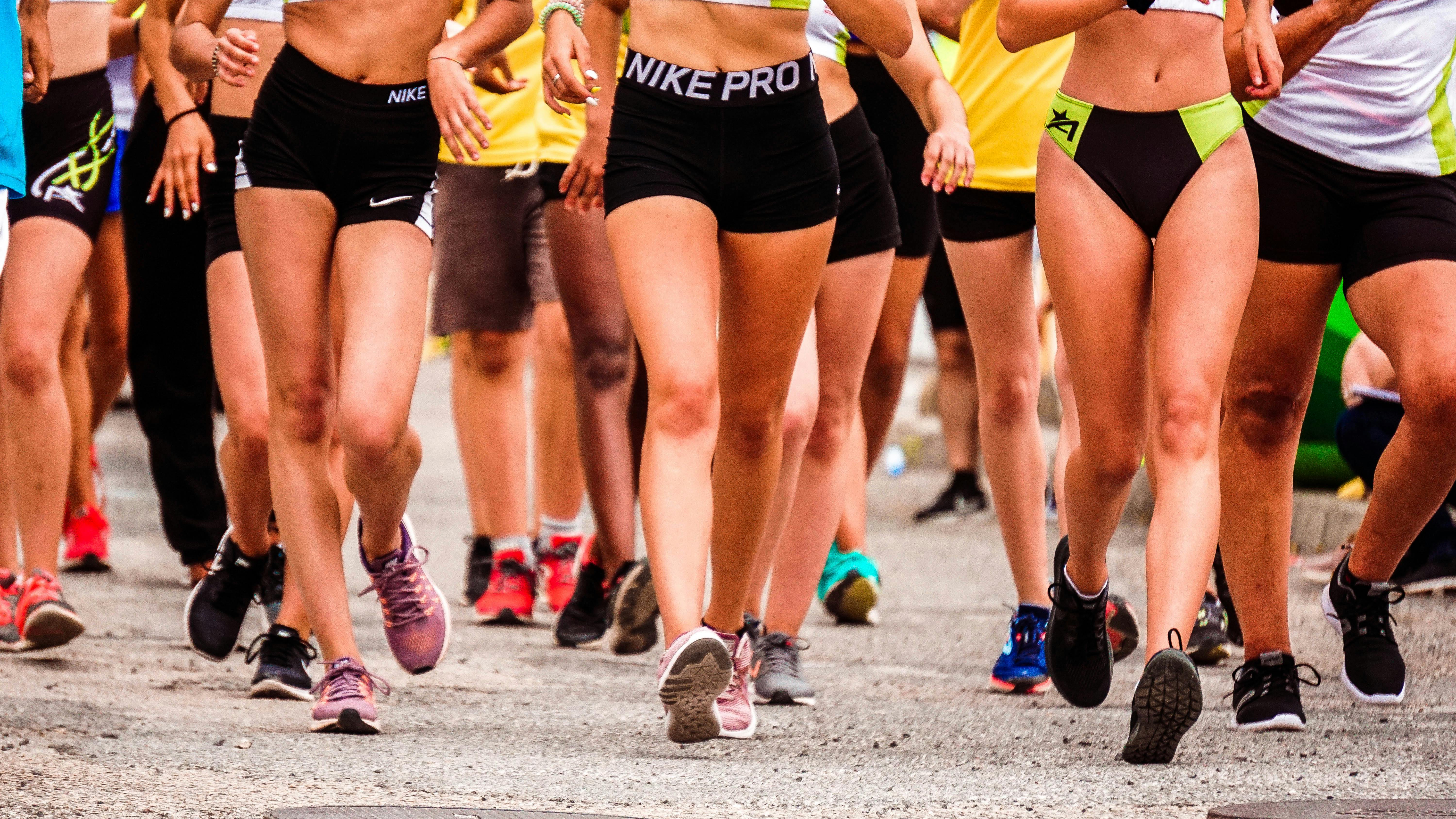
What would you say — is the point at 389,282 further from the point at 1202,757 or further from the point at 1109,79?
the point at 1202,757

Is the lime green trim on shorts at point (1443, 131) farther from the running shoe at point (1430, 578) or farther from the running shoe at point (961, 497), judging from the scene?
the running shoe at point (961, 497)

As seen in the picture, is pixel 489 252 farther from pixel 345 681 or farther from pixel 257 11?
pixel 345 681

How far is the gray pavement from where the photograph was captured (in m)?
3.36

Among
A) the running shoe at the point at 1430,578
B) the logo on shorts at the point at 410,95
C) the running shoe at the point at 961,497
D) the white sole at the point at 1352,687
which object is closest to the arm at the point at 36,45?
the logo on shorts at the point at 410,95

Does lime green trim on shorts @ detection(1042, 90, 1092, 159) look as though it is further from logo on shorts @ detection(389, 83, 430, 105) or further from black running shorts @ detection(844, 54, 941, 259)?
black running shorts @ detection(844, 54, 941, 259)

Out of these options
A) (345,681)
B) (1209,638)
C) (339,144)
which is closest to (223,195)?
(339,144)

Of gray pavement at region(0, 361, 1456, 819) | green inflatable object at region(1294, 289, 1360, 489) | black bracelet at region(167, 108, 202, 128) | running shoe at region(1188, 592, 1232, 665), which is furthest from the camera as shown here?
green inflatable object at region(1294, 289, 1360, 489)

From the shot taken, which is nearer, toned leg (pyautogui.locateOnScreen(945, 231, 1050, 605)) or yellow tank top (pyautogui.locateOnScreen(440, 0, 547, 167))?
toned leg (pyautogui.locateOnScreen(945, 231, 1050, 605))

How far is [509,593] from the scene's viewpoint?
623cm

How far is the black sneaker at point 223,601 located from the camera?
482cm

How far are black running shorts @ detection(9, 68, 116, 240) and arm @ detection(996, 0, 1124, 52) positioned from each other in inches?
111

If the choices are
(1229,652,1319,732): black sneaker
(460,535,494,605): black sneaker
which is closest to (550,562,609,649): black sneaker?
(460,535,494,605): black sneaker

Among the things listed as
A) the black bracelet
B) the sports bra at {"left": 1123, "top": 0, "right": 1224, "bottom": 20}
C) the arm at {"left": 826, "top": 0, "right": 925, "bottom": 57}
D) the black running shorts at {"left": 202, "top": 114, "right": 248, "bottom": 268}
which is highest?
the sports bra at {"left": 1123, "top": 0, "right": 1224, "bottom": 20}

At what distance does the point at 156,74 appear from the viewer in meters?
4.76
